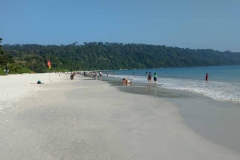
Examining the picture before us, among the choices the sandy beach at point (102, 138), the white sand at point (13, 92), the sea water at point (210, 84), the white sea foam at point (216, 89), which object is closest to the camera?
the sandy beach at point (102, 138)

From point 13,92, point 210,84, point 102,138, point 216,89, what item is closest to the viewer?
point 102,138

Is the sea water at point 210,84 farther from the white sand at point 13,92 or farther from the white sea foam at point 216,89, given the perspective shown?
the white sand at point 13,92

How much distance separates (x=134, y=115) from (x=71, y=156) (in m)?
5.13

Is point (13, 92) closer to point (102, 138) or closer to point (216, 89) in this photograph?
point (102, 138)

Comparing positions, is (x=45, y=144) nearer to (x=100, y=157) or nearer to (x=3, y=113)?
(x=100, y=157)

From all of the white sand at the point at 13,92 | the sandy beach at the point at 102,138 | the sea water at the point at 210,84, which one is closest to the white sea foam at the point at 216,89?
the sea water at the point at 210,84

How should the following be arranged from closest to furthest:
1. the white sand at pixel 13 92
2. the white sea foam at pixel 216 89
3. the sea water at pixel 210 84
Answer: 1. the white sand at pixel 13 92
2. the white sea foam at pixel 216 89
3. the sea water at pixel 210 84

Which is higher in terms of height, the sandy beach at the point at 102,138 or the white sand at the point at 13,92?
the sandy beach at the point at 102,138

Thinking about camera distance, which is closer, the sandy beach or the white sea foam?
the sandy beach

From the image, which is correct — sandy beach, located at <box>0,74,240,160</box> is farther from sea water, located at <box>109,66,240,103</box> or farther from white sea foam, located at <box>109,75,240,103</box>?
sea water, located at <box>109,66,240,103</box>

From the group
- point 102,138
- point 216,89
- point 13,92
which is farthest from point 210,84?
point 102,138

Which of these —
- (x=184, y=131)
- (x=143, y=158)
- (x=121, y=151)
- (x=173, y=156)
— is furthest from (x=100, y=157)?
(x=184, y=131)

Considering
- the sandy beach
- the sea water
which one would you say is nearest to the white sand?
the sandy beach

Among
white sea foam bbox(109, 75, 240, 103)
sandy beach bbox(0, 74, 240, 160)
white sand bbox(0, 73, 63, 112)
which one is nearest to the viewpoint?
sandy beach bbox(0, 74, 240, 160)
